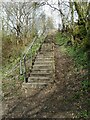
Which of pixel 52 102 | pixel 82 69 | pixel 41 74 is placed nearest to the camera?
pixel 52 102

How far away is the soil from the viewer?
25.6ft

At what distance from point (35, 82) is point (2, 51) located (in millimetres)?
9095

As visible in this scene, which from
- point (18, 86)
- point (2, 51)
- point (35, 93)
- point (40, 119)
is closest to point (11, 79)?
point (18, 86)

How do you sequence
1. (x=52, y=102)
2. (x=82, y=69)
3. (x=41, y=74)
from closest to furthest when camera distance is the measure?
(x=52, y=102) < (x=41, y=74) < (x=82, y=69)

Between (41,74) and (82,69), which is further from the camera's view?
(82,69)

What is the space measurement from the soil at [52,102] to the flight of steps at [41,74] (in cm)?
29

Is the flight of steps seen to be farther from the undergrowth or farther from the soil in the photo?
the undergrowth

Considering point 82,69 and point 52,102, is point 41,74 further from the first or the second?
point 52,102

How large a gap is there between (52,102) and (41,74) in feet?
8.32

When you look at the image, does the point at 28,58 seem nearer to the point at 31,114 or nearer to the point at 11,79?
the point at 11,79

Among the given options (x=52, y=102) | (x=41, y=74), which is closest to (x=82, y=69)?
(x=41, y=74)

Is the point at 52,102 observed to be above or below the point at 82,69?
below

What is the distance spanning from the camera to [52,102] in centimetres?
862

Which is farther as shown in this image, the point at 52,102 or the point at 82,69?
the point at 82,69
